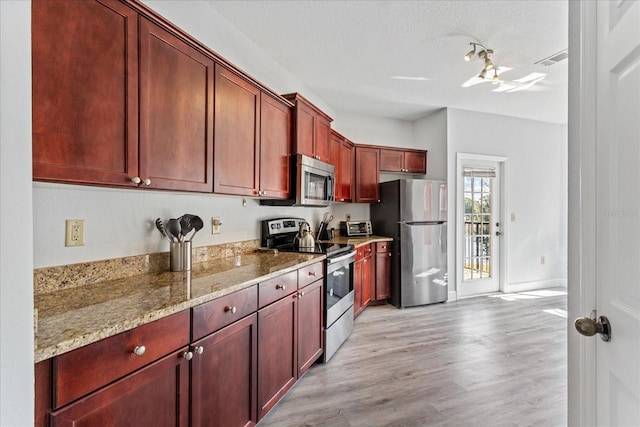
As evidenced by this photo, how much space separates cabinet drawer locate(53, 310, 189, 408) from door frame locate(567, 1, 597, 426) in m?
1.34

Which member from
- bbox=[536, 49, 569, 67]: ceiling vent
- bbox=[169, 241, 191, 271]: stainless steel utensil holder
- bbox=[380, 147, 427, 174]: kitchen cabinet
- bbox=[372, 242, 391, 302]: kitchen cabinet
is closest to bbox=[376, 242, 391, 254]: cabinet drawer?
bbox=[372, 242, 391, 302]: kitchen cabinet

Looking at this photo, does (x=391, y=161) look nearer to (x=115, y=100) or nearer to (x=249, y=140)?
(x=249, y=140)

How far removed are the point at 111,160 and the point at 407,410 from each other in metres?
2.16

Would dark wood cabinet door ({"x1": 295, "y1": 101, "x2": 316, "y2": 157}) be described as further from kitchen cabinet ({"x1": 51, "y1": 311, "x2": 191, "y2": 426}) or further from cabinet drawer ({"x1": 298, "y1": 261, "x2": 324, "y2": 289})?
kitchen cabinet ({"x1": 51, "y1": 311, "x2": 191, "y2": 426})

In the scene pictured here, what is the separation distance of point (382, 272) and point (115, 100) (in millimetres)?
3524

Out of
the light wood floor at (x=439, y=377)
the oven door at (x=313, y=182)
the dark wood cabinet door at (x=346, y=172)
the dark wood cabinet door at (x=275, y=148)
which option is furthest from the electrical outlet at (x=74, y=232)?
the dark wood cabinet door at (x=346, y=172)

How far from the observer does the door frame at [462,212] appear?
4.37 metres

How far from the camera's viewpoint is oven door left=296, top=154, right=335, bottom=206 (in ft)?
8.59

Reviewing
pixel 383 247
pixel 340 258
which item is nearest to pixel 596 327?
pixel 340 258

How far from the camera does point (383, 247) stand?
4.05m

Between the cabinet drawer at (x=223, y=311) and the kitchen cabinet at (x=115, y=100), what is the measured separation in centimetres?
62

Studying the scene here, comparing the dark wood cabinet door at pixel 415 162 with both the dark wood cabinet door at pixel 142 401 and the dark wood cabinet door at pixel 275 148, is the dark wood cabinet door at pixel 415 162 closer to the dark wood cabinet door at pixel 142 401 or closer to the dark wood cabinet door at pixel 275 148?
the dark wood cabinet door at pixel 275 148

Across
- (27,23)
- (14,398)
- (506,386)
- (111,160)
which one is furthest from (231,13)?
(506,386)

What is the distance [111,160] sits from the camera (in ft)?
4.01
